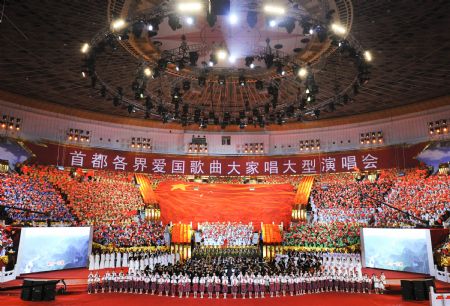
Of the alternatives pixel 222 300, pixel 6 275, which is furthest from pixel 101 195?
pixel 222 300

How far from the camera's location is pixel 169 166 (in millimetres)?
26578

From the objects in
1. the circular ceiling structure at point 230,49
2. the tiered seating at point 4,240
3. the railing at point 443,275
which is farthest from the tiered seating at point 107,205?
the railing at point 443,275

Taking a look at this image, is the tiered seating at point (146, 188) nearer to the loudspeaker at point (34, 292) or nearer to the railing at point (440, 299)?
the loudspeaker at point (34, 292)

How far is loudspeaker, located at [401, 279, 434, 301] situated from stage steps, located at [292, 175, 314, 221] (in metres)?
12.7

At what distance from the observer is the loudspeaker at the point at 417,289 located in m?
11.2

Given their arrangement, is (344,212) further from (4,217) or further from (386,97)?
(4,217)

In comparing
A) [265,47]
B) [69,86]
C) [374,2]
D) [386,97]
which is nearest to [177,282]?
[265,47]

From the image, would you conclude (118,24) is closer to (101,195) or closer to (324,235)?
(101,195)

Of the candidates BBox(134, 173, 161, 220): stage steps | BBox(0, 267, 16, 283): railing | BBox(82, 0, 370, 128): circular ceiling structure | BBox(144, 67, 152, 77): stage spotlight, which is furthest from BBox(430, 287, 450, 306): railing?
BBox(134, 173, 161, 220): stage steps

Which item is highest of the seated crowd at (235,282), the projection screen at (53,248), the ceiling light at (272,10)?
the ceiling light at (272,10)

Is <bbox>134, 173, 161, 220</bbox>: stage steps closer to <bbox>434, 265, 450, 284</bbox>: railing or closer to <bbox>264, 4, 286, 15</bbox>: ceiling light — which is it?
<bbox>434, 265, 450, 284</bbox>: railing

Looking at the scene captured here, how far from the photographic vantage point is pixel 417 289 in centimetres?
1131

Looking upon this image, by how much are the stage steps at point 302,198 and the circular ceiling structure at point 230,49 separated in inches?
284

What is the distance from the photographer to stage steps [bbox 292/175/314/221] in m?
24.3
